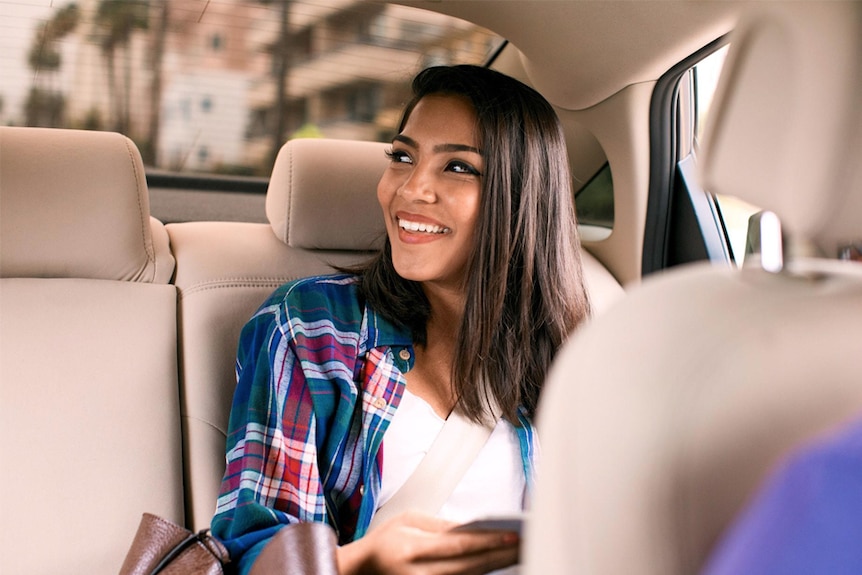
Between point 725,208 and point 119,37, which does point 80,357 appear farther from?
point 725,208

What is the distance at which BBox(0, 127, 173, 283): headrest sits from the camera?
161 cm

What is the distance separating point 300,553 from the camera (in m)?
1.10

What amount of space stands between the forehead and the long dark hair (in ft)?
0.05

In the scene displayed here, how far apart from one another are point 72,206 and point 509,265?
79 cm

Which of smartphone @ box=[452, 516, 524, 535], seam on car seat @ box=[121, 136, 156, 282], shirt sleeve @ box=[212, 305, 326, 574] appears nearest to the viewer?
smartphone @ box=[452, 516, 524, 535]

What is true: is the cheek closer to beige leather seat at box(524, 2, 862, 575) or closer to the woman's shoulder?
the woman's shoulder

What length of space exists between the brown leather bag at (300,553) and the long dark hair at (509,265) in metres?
0.48

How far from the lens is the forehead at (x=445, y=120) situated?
5.17 feet

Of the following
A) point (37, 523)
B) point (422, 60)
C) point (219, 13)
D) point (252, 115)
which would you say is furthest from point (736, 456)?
point (252, 115)

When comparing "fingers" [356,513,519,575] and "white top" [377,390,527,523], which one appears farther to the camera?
"white top" [377,390,527,523]

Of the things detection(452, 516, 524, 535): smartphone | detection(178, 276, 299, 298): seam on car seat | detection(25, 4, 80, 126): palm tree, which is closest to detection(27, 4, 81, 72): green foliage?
detection(25, 4, 80, 126): palm tree

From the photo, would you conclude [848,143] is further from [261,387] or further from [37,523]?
[37,523]

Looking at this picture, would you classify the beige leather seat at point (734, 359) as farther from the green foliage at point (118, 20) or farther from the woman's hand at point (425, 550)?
the green foliage at point (118, 20)

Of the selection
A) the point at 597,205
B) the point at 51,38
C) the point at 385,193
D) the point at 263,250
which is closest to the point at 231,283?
the point at 263,250
